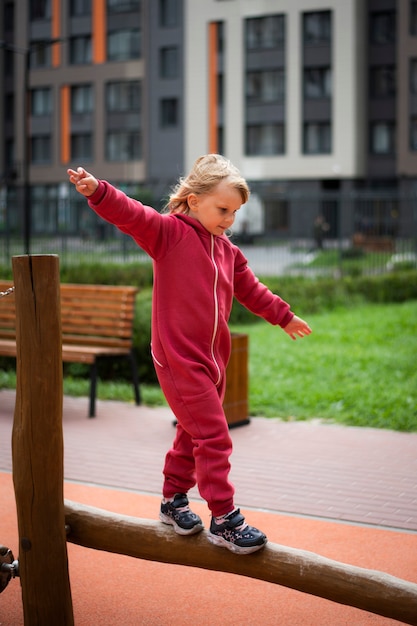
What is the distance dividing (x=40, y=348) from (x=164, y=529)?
0.86 meters

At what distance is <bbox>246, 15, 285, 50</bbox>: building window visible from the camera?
50812mm

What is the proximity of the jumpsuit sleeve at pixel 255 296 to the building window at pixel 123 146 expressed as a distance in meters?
53.5

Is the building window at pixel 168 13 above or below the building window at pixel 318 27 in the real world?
above

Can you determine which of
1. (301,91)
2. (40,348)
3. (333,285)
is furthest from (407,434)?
(301,91)

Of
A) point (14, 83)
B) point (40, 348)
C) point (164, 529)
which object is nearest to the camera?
point (40, 348)

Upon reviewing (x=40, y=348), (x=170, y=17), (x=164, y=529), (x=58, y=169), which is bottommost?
(x=164, y=529)

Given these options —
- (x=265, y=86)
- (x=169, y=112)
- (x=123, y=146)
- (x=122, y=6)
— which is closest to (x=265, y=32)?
(x=265, y=86)

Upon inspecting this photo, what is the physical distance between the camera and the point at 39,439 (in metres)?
3.56

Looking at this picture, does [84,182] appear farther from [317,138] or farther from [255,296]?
[317,138]

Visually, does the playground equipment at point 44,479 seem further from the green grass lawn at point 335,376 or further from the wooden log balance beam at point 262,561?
the green grass lawn at point 335,376

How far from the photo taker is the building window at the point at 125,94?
56.4m

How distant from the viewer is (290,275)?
63.6 feet

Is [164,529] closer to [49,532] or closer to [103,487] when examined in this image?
[49,532]

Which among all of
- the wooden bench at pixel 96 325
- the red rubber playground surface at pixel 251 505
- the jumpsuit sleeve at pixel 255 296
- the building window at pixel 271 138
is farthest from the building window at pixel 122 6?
the jumpsuit sleeve at pixel 255 296
